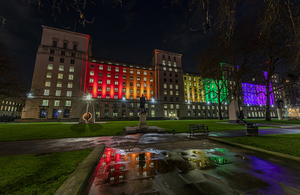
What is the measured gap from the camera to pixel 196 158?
14.5ft

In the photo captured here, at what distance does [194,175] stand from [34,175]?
4.42 metres

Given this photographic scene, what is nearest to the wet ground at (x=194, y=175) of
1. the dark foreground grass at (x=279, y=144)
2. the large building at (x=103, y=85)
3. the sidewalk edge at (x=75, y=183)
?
the sidewalk edge at (x=75, y=183)

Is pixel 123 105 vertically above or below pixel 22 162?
above

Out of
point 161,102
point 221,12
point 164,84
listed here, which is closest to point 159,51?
point 164,84

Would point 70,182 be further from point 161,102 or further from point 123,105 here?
point 161,102

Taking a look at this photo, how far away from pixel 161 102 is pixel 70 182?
52537 mm

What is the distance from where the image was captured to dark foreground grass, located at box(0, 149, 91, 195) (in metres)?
2.40

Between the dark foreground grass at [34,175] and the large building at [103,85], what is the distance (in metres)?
27.9

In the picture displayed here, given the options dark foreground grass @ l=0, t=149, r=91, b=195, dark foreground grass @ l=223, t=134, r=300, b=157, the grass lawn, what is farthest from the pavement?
the grass lawn

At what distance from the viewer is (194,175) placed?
3146mm

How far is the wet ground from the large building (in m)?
27.9

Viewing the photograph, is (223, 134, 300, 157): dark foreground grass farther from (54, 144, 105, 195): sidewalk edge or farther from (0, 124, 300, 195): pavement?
(54, 144, 105, 195): sidewalk edge

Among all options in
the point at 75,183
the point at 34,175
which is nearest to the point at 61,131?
the point at 34,175

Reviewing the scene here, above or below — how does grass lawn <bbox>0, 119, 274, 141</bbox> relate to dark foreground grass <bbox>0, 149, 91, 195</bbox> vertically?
Answer: below
